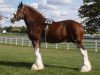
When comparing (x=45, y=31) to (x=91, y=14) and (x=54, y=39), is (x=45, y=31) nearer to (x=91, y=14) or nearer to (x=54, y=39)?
(x=54, y=39)

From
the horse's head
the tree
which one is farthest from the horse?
the tree

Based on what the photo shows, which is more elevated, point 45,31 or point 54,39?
point 45,31

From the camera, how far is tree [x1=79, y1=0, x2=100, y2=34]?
72.8 m

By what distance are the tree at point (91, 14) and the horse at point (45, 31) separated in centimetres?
5716

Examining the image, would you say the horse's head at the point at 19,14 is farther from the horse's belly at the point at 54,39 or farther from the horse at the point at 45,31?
the horse's belly at the point at 54,39

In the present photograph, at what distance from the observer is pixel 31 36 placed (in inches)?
532

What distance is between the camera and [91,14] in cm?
Answer: 7594

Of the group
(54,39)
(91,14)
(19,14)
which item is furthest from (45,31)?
(91,14)

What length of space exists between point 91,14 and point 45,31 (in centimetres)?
6360

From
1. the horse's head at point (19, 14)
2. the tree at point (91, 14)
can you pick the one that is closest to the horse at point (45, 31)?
the horse's head at point (19, 14)

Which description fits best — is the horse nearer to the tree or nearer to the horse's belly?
the horse's belly

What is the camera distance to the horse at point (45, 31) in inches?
504

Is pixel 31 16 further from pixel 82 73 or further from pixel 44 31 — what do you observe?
pixel 82 73

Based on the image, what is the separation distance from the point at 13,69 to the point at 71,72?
2.51 m
